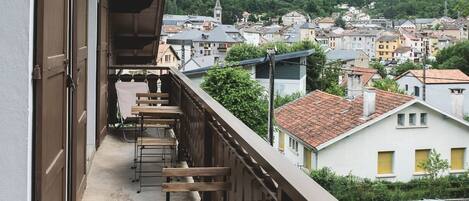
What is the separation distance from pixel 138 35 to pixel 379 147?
13.3 metres

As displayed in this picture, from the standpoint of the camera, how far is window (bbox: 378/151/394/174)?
67.2ft

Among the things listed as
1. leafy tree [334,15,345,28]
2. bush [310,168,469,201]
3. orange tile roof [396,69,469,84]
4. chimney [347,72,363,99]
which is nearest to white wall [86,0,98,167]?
bush [310,168,469,201]

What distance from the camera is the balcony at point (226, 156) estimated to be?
5.24 ft

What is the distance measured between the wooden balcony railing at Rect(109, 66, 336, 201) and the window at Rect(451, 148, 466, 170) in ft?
61.3

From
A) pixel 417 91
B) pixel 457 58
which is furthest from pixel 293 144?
pixel 457 58

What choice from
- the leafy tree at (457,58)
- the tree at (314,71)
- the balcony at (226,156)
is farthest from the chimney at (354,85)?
the leafy tree at (457,58)

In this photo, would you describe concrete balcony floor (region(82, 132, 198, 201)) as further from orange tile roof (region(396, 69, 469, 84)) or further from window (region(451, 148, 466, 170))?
orange tile roof (region(396, 69, 469, 84))

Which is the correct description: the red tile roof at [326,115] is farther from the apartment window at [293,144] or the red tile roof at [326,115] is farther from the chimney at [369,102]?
the apartment window at [293,144]

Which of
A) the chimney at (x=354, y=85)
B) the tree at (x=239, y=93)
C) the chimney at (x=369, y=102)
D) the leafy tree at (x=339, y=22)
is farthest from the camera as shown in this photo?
the leafy tree at (x=339, y=22)

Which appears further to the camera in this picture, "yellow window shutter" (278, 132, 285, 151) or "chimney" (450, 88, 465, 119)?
"chimney" (450, 88, 465, 119)

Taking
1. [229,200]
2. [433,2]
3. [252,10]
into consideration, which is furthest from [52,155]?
[433,2]

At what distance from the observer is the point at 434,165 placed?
19.4m

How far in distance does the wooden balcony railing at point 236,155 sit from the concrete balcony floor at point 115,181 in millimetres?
338

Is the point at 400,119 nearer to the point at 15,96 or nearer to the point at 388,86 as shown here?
the point at 388,86
